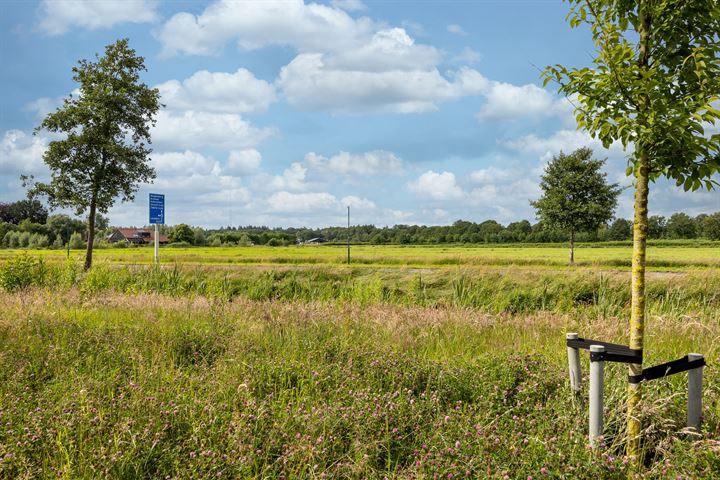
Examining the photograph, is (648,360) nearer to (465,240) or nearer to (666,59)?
(666,59)

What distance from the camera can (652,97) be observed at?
3.88 metres

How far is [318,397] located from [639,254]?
3192 mm

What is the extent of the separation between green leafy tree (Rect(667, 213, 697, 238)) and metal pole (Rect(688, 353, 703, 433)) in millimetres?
112610

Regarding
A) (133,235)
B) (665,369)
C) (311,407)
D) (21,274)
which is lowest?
(311,407)

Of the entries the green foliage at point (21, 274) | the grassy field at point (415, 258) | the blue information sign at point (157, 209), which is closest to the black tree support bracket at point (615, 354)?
the green foliage at point (21, 274)

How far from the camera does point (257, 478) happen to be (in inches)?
141

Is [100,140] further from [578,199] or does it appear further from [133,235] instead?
[133,235]

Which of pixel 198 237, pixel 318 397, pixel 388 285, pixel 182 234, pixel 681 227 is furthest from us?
pixel 681 227

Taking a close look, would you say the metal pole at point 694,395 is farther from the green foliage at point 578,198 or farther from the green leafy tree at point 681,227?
the green leafy tree at point 681,227

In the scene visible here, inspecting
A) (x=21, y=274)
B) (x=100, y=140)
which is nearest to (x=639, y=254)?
(x=21, y=274)

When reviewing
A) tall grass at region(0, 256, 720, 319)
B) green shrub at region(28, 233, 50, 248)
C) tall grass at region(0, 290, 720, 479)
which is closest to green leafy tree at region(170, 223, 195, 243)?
green shrub at region(28, 233, 50, 248)

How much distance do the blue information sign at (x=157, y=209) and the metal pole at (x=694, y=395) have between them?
26.9 meters

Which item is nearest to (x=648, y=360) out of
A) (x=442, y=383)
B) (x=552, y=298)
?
(x=442, y=383)

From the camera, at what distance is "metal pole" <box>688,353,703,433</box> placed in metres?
3.95
